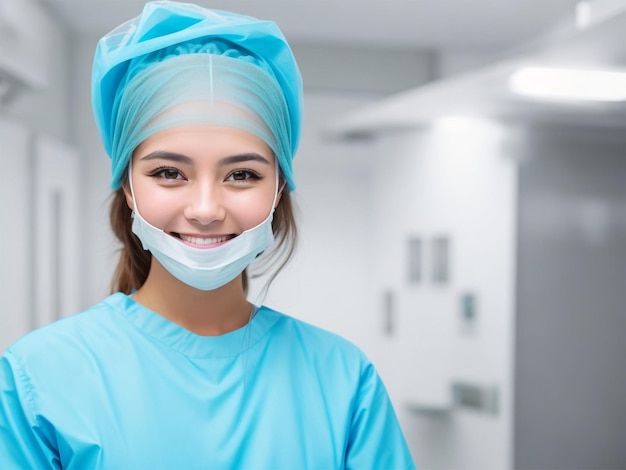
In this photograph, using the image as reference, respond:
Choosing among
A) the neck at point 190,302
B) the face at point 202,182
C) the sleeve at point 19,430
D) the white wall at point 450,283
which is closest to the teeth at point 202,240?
the face at point 202,182

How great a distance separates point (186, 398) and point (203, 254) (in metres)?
0.18

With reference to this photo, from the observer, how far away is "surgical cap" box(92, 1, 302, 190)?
82 cm

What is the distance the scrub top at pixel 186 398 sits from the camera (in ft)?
2.56

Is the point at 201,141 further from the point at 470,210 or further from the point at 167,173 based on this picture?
the point at 470,210

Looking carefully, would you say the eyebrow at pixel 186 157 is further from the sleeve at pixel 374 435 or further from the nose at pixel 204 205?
the sleeve at pixel 374 435

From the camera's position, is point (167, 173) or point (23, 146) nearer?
point (167, 173)

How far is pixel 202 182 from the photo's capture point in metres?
0.80

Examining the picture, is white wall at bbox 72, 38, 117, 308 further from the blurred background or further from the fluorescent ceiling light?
the fluorescent ceiling light

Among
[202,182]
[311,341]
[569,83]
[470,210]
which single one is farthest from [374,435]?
[470,210]

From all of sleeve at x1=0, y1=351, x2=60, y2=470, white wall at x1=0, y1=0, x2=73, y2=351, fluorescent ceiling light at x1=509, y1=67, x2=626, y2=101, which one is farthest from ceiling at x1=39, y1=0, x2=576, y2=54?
sleeve at x1=0, y1=351, x2=60, y2=470

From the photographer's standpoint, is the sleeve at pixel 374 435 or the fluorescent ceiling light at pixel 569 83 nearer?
the sleeve at pixel 374 435

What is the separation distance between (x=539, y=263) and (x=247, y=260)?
1.70 m

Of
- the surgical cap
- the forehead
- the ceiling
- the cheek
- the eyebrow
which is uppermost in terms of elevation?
the ceiling

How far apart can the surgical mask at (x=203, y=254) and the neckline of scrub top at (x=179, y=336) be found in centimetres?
8
